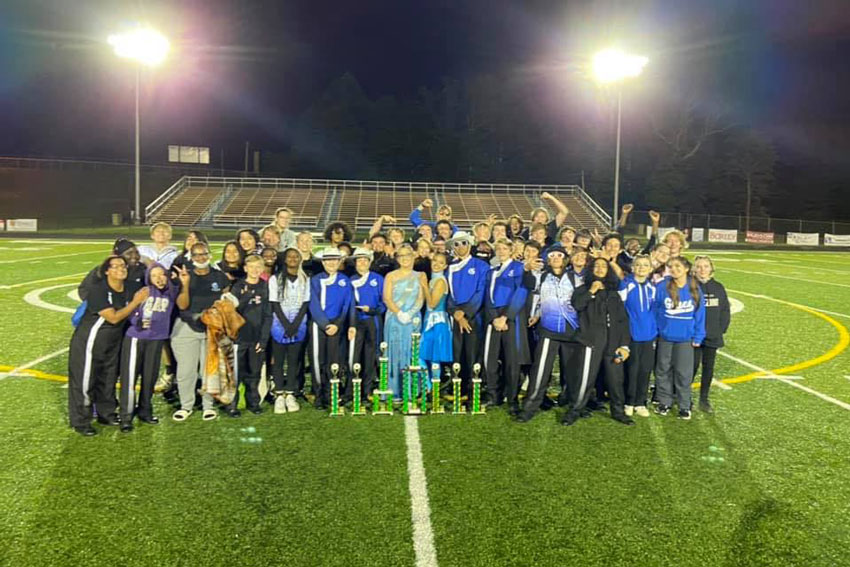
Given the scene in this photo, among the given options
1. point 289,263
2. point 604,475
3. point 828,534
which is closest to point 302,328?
point 289,263

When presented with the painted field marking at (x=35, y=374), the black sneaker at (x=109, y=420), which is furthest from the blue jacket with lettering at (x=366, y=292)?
the painted field marking at (x=35, y=374)

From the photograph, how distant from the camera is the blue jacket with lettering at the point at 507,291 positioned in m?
5.92

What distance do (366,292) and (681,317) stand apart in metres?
3.11

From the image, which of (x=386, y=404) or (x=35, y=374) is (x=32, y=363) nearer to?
(x=35, y=374)

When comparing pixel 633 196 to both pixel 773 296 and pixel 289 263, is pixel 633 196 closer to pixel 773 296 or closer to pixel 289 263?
pixel 773 296

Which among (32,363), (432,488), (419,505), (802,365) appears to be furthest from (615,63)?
(419,505)

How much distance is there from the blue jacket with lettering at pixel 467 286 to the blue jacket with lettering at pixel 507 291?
0.36 feet

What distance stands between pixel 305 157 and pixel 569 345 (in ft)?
191

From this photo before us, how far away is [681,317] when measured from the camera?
5754 millimetres

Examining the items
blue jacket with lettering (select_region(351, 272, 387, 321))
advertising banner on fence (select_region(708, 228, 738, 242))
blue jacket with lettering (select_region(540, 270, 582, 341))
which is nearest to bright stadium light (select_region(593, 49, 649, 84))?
advertising banner on fence (select_region(708, 228, 738, 242))

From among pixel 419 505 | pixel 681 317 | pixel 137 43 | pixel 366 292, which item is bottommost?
pixel 419 505

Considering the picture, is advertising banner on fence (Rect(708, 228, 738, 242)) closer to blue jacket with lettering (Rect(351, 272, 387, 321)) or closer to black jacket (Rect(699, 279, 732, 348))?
black jacket (Rect(699, 279, 732, 348))

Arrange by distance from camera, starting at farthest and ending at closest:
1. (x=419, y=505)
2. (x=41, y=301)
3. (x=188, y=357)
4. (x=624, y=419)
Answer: (x=41, y=301) → (x=624, y=419) → (x=188, y=357) → (x=419, y=505)

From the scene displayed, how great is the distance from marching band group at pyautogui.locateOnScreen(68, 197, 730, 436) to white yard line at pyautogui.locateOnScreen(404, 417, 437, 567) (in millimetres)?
1166
